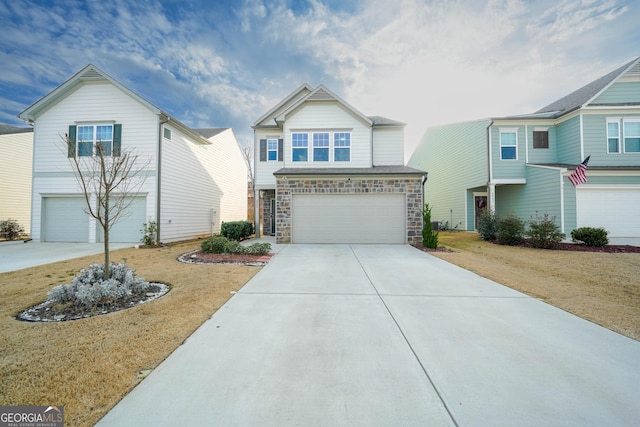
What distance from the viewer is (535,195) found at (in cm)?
1390

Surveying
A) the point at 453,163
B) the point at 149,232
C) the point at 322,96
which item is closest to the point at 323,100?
the point at 322,96

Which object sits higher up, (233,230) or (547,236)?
(233,230)

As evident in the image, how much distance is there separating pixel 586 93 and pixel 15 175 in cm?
3381

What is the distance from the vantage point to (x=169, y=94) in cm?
1753

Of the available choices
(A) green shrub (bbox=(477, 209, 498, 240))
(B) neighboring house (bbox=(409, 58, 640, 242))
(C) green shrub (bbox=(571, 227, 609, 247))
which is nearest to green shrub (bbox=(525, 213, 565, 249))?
(C) green shrub (bbox=(571, 227, 609, 247))

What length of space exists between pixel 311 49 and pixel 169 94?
10.6m

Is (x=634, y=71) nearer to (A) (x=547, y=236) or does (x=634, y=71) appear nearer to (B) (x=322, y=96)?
(A) (x=547, y=236)

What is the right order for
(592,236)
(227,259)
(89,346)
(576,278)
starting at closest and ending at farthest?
(89,346)
(576,278)
(227,259)
(592,236)

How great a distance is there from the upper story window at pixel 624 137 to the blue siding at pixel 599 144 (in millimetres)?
211

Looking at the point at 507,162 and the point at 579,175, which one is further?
the point at 507,162

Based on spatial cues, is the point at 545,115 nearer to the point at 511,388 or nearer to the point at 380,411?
the point at 511,388

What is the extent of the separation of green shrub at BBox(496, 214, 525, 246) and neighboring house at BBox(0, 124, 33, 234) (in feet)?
89.5

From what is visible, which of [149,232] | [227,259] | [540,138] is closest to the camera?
[227,259]

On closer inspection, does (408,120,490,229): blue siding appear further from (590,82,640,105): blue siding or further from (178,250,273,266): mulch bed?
(178,250,273,266): mulch bed
